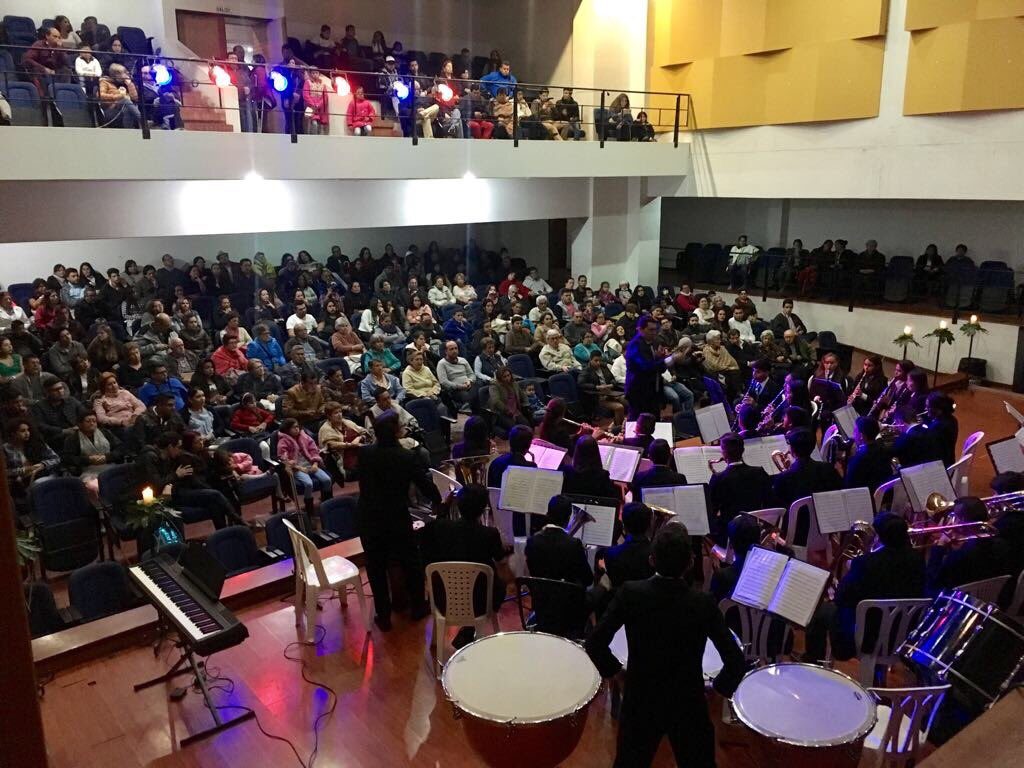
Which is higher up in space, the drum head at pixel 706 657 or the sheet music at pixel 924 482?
the sheet music at pixel 924 482

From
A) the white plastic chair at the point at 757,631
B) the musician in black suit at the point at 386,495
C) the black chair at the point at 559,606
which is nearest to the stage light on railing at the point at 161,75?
the musician in black suit at the point at 386,495

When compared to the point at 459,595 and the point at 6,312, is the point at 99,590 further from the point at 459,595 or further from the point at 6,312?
the point at 6,312

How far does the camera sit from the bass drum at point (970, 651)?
3.48 meters

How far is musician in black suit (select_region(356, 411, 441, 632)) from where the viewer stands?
5.02 meters

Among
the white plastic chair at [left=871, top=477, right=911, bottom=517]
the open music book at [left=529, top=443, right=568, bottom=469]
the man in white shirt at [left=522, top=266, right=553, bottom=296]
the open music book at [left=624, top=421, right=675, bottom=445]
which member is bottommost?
the white plastic chair at [left=871, top=477, right=911, bottom=517]

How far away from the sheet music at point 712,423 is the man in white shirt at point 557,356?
117 inches

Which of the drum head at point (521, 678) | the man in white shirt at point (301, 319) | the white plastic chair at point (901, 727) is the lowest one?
the white plastic chair at point (901, 727)

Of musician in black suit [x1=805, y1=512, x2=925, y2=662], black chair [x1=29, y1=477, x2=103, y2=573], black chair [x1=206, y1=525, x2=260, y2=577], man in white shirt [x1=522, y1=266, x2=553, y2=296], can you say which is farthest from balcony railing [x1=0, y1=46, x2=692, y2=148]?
musician in black suit [x1=805, y1=512, x2=925, y2=662]

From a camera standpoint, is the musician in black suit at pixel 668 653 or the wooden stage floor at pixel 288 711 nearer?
the musician in black suit at pixel 668 653

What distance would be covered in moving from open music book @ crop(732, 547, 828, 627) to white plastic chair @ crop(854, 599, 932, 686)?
1.40ft

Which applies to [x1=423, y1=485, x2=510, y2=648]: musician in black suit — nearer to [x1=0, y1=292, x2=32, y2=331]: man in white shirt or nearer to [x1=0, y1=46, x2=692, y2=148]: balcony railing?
[x1=0, y1=46, x2=692, y2=148]: balcony railing

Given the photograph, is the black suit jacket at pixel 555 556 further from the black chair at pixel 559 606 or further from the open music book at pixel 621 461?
the open music book at pixel 621 461

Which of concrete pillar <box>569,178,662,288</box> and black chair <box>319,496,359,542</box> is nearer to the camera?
black chair <box>319,496,359,542</box>

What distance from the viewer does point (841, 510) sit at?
5.19 m
